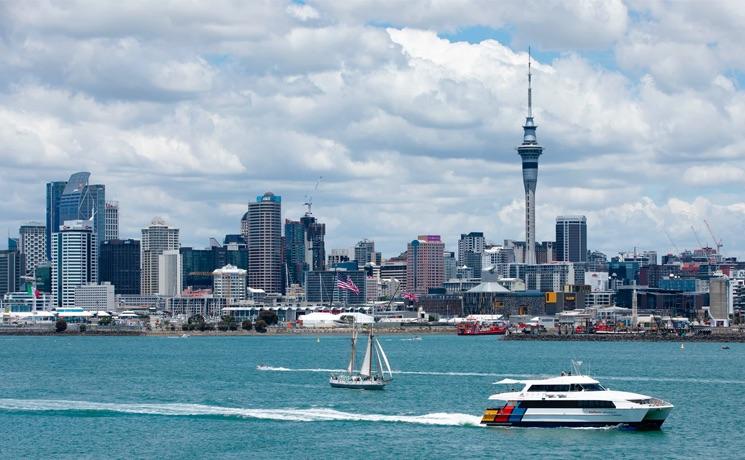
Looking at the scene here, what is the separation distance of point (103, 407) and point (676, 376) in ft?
184

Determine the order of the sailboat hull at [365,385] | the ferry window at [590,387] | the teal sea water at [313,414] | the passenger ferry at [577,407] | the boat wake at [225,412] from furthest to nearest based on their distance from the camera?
the sailboat hull at [365,385], the boat wake at [225,412], the ferry window at [590,387], the passenger ferry at [577,407], the teal sea water at [313,414]

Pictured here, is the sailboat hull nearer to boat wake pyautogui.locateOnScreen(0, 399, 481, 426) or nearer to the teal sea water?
the teal sea water

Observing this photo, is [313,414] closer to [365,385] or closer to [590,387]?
[590,387]

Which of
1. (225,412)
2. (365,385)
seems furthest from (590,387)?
(365,385)

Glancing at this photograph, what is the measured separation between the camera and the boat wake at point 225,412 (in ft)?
277

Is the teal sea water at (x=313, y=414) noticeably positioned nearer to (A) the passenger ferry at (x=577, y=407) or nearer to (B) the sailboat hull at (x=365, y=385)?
(A) the passenger ferry at (x=577, y=407)

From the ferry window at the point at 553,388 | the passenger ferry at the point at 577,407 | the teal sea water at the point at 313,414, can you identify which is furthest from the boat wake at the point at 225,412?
the ferry window at the point at 553,388

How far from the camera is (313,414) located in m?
87.8

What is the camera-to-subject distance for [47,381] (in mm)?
122500

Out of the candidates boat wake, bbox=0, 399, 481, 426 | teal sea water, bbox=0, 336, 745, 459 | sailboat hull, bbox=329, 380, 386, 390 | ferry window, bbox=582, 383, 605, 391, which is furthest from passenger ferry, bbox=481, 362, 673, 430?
sailboat hull, bbox=329, 380, 386, 390

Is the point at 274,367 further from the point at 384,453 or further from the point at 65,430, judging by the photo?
the point at 384,453

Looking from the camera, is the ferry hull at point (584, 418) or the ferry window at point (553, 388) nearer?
the ferry hull at point (584, 418)

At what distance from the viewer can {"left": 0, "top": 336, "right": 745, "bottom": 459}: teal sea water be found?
75.2m

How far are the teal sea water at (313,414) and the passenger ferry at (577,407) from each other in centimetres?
65
